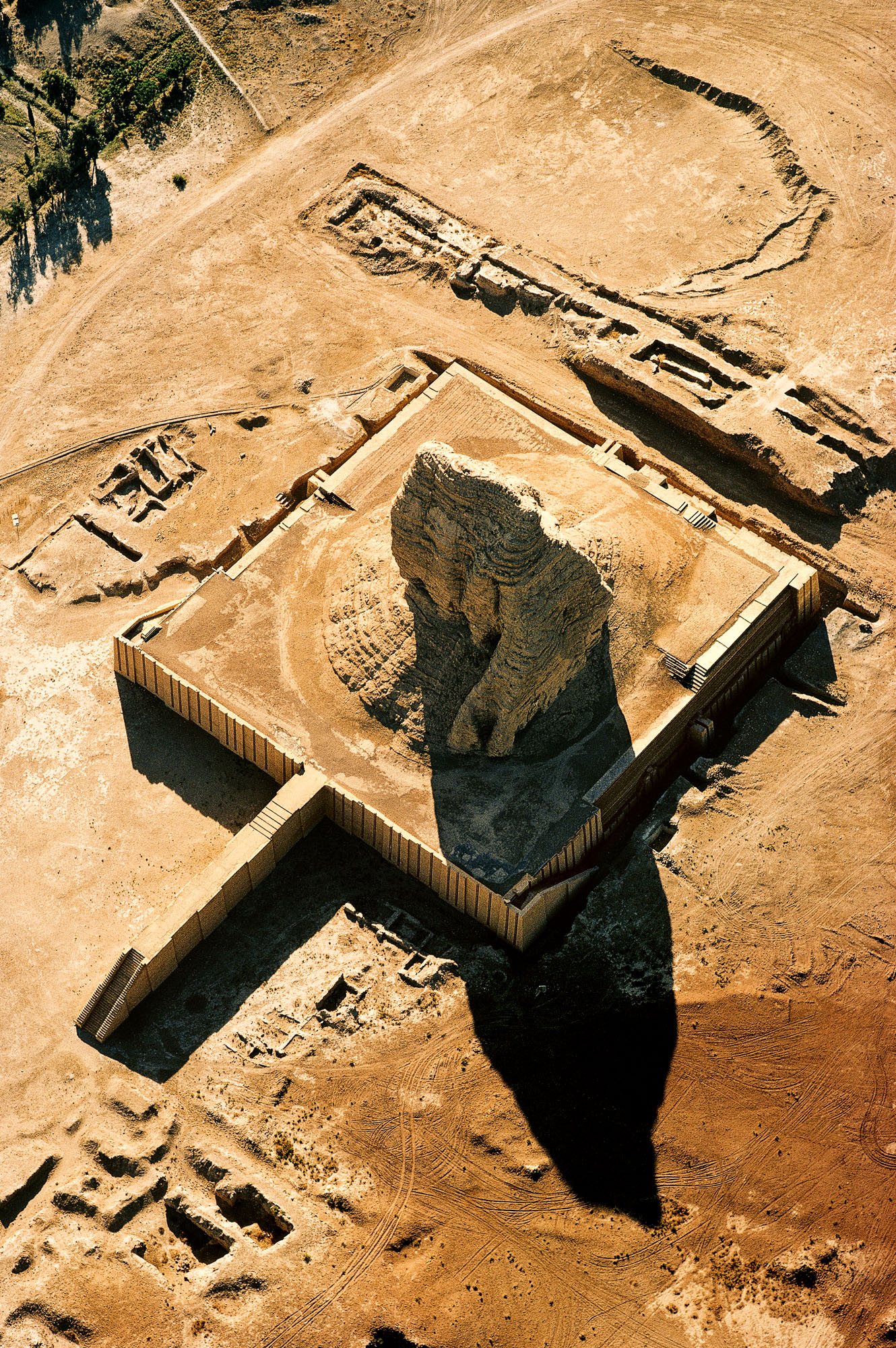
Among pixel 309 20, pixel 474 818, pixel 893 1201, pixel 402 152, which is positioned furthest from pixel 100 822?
pixel 309 20

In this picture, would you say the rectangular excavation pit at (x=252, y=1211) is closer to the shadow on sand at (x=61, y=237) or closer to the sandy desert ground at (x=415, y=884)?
the sandy desert ground at (x=415, y=884)

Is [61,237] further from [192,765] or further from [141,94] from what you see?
[192,765]

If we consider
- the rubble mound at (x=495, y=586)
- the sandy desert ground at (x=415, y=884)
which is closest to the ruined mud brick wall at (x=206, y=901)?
the sandy desert ground at (x=415, y=884)

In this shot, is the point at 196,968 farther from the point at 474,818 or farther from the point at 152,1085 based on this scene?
the point at 474,818

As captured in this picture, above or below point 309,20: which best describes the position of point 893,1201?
below

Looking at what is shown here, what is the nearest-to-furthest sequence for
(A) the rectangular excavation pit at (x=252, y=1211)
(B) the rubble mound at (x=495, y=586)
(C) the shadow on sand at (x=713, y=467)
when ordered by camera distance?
(B) the rubble mound at (x=495, y=586) < (A) the rectangular excavation pit at (x=252, y=1211) < (C) the shadow on sand at (x=713, y=467)
